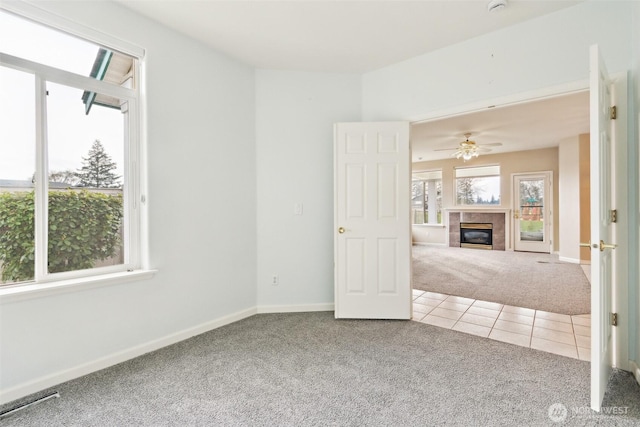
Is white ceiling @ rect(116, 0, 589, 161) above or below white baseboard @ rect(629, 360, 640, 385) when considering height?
above

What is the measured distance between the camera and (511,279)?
16.1ft

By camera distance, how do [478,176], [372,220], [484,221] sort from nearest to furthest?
[372,220], [484,221], [478,176]

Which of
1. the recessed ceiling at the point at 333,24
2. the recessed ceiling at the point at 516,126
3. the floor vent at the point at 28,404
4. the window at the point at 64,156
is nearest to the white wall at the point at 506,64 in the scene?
the recessed ceiling at the point at 333,24

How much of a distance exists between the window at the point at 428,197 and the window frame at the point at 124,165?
8.63 meters

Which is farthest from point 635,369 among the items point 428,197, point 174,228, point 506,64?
point 428,197

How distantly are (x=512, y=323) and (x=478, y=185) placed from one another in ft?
21.5

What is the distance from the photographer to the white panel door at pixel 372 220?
A: 3.14 metres

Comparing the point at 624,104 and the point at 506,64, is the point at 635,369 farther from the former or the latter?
the point at 506,64

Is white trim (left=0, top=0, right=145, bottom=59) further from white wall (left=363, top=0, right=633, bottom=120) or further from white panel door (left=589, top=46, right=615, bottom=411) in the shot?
white panel door (left=589, top=46, right=615, bottom=411)

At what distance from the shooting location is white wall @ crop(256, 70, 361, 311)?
339 centimetres

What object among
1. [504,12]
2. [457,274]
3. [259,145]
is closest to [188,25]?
[259,145]

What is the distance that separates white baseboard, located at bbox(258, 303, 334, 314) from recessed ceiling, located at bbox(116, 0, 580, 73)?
2639mm

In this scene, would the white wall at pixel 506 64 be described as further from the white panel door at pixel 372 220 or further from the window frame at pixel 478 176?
the window frame at pixel 478 176

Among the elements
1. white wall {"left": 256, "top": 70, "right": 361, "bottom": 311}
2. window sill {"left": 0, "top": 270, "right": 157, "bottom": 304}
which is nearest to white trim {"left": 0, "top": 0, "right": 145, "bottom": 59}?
white wall {"left": 256, "top": 70, "right": 361, "bottom": 311}
